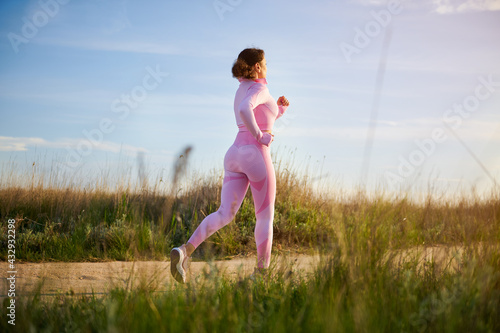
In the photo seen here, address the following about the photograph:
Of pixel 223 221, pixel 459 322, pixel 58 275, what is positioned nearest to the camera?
pixel 459 322

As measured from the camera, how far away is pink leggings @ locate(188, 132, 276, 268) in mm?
4109

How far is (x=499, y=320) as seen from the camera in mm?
2793

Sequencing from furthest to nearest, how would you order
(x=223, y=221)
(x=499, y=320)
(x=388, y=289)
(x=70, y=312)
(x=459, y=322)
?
1. (x=223, y=221)
2. (x=70, y=312)
3. (x=388, y=289)
4. (x=499, y=320)
5. (x=459, y=322)

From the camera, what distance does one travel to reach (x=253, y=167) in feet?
13.5

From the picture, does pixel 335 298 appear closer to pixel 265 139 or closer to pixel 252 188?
pixel 252 188

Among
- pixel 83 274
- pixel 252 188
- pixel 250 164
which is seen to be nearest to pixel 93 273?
pixel 83 274

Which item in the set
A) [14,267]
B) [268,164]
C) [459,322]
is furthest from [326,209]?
[459,322]

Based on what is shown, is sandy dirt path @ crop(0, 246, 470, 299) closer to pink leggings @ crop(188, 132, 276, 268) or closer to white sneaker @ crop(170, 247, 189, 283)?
white sneaker @ crop(170, 247, 189, 283)

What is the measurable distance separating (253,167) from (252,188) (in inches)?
8.3

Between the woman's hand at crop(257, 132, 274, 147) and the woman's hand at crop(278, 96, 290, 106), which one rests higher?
the woman's hand at crop(278, 96, 290, 106)

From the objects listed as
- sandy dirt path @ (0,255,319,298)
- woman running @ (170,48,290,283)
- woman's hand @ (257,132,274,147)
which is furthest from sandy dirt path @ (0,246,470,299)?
woman's hand @ (257,132,274,147)

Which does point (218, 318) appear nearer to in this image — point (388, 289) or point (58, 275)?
point (388, 289)

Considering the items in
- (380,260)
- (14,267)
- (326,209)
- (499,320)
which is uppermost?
(326,209)

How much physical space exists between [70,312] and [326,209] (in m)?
6.23
